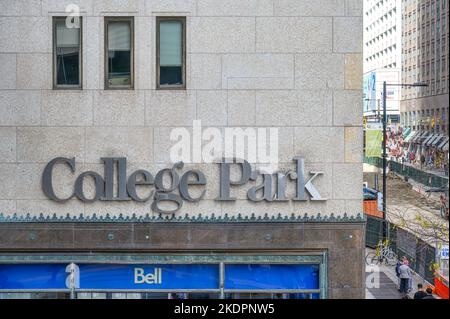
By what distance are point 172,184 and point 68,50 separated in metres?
2.84

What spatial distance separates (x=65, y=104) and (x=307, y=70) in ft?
13.3

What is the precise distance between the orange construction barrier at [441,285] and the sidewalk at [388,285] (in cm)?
129

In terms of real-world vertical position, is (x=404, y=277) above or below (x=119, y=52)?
below

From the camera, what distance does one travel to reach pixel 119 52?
1455 cm

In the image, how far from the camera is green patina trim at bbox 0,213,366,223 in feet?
46.9

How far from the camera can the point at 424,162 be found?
85.2 meters

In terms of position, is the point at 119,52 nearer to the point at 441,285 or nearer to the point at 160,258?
the point at 160,258

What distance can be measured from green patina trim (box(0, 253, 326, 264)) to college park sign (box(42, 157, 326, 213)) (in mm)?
817

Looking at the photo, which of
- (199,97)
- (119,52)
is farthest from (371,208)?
(119,52)

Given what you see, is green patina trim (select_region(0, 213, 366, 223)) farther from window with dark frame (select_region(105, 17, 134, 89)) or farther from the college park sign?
window with dark frame (select_region(105, 17, 134, 89))

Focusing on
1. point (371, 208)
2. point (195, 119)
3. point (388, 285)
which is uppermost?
point (195, 119)

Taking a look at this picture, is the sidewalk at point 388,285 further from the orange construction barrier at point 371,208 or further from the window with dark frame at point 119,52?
the orange construction barrier at point 371,208
